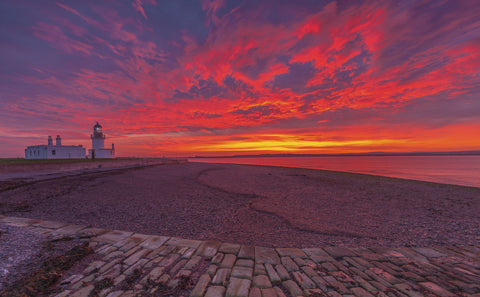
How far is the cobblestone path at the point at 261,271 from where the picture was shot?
9.37 feet

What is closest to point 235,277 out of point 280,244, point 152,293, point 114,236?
point 152,293

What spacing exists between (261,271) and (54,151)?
190 feet

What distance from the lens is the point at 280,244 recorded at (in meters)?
4.76

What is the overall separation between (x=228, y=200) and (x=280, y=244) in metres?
5.09

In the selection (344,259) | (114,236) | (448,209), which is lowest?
(448,209)

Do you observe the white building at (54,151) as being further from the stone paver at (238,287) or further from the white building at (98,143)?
the stone paver at (238,287)

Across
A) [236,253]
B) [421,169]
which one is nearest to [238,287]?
[236,253]

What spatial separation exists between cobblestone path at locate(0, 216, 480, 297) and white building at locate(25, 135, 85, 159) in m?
53.6

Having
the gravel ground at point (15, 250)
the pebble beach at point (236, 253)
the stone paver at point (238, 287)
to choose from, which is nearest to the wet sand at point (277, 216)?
the pebble beach at point (236, 253)

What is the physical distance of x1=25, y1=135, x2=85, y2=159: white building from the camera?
4138 cm

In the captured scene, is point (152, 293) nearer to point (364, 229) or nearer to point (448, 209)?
point (364, 229)

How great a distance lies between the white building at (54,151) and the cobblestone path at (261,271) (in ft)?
176

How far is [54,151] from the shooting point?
→ 42062 millimetres

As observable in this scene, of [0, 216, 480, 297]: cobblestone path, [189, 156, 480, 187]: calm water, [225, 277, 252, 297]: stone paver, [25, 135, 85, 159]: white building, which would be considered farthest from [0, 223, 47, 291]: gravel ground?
[25, 135, 85, 159]: white building
